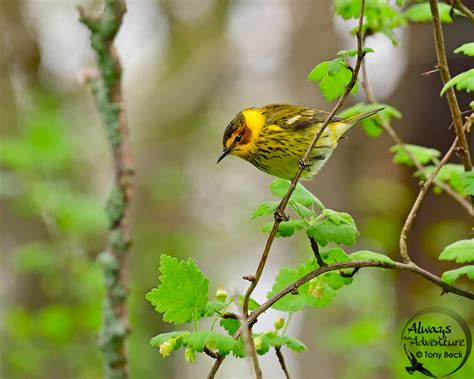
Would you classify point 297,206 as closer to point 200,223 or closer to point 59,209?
point 59,209

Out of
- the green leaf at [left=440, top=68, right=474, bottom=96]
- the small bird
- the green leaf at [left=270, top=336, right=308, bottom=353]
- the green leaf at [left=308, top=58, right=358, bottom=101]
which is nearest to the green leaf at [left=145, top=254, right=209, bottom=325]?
the green leaf at [left=270, top=336, right=308, bottom=353]

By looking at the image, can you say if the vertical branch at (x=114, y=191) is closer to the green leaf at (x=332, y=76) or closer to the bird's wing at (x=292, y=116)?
the green leaf at (x=332, y=76)

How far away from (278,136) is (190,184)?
465cm

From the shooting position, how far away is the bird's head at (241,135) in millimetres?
3625

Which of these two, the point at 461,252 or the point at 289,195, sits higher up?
the point at 289,195

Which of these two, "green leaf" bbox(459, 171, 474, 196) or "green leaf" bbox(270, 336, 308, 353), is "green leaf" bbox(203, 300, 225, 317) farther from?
"green leaf" bbox(459, 171, 474, 196)

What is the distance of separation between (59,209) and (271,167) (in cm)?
206

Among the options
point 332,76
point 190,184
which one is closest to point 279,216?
point 332,76

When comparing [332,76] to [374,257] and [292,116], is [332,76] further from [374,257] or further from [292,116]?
[292,116]

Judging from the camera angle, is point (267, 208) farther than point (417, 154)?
No

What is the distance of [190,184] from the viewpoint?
26.8 ft

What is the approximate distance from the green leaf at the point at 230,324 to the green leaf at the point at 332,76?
27.4 inches

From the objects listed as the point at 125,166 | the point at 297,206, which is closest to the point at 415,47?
the point at 297,206

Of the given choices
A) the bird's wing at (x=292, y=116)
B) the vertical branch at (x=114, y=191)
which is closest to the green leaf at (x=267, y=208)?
the vertical branch at (x=114, y=191)
